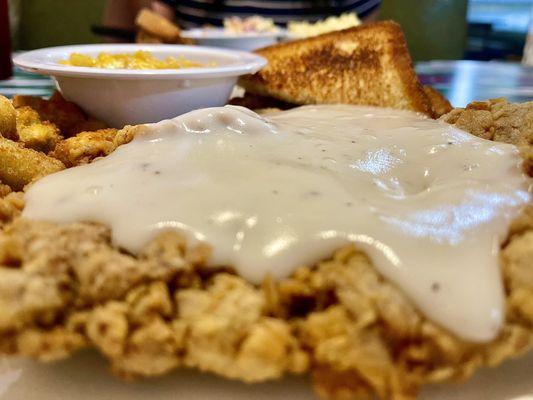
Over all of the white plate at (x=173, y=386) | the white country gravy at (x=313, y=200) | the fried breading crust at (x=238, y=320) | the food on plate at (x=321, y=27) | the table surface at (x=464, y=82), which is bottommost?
the white plate at (x=173, y=386)

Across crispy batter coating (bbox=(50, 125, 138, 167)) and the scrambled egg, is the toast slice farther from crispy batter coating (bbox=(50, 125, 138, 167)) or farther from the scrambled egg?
crispy batter coating (bbox=(50, 125, 138, 167))

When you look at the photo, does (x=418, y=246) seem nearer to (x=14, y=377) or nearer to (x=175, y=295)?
(x=175, y=295)

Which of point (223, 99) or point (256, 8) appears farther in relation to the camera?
point (256, 8)

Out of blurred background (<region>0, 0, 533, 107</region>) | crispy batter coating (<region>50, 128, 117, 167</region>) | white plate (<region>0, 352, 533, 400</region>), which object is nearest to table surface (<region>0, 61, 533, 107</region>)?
blurred background (<region>0, 0, 533, 107</region>)

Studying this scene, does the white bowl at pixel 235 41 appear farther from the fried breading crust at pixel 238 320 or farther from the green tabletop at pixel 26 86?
the fried breading crust at pixel 238 320

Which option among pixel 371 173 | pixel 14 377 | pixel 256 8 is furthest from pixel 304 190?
pixel 256 8

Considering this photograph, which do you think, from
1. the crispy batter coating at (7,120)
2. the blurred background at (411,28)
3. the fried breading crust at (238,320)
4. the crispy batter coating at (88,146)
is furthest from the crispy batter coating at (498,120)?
the blurred background at (411,28)

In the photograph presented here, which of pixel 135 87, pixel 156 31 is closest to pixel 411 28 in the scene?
pixel 156 31
